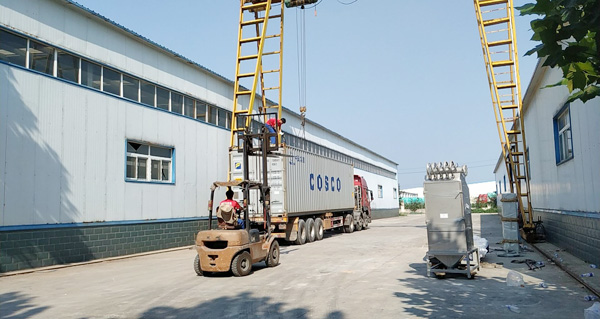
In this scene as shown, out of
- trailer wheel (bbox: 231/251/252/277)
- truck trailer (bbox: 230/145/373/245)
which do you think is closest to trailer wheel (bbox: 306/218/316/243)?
truck trailer (bbox: 230/145/373/245)

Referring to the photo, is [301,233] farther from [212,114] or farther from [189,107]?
[189,107]

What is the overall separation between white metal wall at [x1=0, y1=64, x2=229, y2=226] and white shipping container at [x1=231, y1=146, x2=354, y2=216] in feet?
9.54

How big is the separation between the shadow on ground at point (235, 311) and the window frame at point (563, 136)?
359 inches

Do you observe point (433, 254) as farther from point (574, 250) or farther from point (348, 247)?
point (348, 247)

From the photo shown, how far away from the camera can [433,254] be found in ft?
30.0

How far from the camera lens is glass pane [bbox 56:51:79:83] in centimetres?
1261

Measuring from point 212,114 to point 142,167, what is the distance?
4951 millimetres

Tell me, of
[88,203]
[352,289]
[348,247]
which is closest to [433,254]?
[352,289]

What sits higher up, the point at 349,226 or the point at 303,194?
the point at 303,194

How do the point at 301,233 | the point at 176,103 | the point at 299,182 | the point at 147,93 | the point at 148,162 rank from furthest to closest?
the point at 301,233
the point at 299,182
the point at 176,103
the point at 147,93
the point at 148,162

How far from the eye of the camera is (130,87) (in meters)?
15.2

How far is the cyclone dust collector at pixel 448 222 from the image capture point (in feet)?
29.4

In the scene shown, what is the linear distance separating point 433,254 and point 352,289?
6.62 feet

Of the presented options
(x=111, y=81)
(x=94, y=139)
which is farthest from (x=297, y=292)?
(x=111, y=81)
